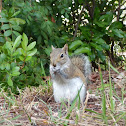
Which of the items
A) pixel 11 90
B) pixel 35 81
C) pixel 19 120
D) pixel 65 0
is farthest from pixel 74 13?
pixel 19 120

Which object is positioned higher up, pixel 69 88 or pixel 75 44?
pixel 75 44

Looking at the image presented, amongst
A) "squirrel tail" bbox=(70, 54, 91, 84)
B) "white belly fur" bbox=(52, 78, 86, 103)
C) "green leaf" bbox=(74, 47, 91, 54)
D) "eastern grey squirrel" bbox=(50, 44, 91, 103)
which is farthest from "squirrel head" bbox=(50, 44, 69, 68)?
"green leaf" bbox=(74, 47, 91, 54)

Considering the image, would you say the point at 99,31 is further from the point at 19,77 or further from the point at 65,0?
the point at 19,77

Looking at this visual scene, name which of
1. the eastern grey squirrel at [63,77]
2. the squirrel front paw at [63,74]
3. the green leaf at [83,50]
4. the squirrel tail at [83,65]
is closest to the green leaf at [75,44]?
the green leaf at [83,50]

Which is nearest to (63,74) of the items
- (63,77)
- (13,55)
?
(63,77)

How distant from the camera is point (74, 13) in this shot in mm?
3213

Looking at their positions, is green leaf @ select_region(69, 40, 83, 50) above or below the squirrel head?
above

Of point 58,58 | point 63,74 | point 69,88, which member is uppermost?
point 58,58

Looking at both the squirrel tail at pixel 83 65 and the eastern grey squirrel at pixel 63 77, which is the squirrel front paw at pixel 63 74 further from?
the squirrel tail at pixel 83 65

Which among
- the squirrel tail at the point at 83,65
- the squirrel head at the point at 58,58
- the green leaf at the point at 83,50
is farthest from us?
the green leaf at the point at 83,50

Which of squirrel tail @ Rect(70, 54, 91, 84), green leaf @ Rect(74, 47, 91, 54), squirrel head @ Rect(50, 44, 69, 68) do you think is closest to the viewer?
squirrel head @ Rect(50, 44, 69, 68)

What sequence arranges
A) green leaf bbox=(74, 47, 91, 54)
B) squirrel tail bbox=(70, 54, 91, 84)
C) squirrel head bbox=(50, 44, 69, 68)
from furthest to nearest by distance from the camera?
green leaf bbox=(74, 47, 91, 54) → squirrel tail bbox=(70, 54, 91, 84) → squirrel head bbox=(50, 44, 69, 68)

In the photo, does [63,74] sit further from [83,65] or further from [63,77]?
[83,65]

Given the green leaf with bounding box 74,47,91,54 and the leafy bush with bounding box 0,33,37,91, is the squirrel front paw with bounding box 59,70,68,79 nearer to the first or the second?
the leafy bush with bounding box 0,33,37,91
